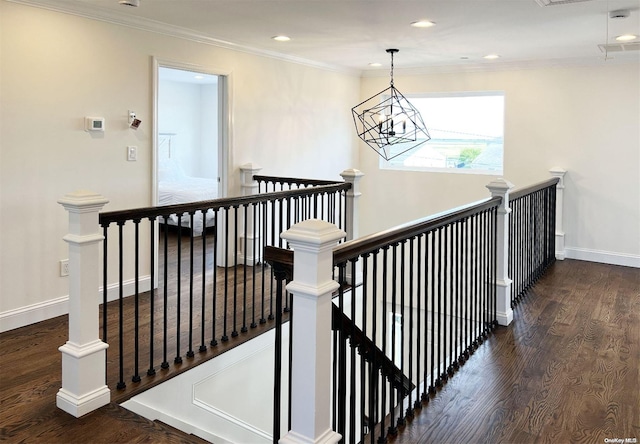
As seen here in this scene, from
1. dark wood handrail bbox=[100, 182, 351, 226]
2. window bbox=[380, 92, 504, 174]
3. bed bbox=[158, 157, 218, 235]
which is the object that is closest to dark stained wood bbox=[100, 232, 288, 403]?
dark wood handrail bbox=[100, 182, 351, 226]

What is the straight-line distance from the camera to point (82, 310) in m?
2.40

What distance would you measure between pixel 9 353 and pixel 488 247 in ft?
10.3

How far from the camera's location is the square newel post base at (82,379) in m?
2.40

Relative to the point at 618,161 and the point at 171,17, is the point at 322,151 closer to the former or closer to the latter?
the point at 171,17

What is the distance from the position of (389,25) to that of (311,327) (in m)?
3.34

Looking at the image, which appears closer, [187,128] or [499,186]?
[499,186]

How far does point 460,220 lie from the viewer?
2.94 metres

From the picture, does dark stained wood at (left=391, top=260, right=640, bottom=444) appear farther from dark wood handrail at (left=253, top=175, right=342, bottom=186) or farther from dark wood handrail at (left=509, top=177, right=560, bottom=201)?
dark wood handrail at (left=253, top=175, right=342, bottom=186)

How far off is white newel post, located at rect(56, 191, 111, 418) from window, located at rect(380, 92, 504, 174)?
5247 millimetres

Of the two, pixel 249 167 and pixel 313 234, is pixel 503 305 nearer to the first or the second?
pixel 313 234

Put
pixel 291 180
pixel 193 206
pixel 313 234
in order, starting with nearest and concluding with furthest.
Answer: pixel 313 234 → pixel 193 206 → pixel 291 180

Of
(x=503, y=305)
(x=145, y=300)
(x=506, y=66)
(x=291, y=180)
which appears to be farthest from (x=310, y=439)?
(x=506, y=66)

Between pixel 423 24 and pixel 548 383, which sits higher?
pixel 423 24

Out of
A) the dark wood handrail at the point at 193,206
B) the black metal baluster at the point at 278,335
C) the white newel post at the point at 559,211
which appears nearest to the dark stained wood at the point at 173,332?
the dark wood handrail at the point at 193,206
